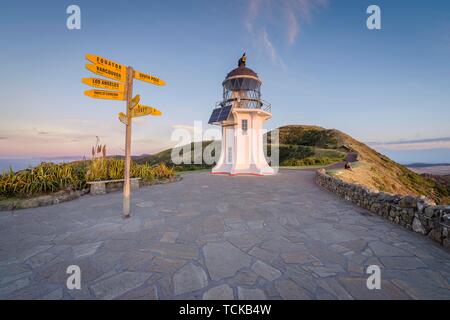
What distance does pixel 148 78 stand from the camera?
16.9ft

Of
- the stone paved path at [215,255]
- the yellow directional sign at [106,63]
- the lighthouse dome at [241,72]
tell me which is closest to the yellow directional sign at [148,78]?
the yellow directional sign at [106,63]

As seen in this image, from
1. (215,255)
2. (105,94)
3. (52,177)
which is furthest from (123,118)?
(52,177)

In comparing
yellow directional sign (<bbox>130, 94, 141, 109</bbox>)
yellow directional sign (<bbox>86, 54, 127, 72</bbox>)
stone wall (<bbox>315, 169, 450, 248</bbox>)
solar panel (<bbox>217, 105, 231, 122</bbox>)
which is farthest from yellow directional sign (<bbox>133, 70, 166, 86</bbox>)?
solar panel (<bbox>217, 105, 231, 122</bbox>)

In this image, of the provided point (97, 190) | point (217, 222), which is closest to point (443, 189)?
point (217, 222)

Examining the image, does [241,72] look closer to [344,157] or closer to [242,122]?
[242,122]

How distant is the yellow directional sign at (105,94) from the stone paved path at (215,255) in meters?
2.90

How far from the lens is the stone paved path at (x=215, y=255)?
7.64 feet

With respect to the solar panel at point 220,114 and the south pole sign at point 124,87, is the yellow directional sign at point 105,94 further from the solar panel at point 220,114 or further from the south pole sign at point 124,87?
the solar panel at point 220,114

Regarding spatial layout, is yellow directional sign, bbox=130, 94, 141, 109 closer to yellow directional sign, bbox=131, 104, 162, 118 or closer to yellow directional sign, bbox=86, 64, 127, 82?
yellow directional sign, bbox=131, 104, 162, 118

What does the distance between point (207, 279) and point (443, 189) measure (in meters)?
51.2

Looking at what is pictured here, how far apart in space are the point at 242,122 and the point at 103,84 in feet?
40.6

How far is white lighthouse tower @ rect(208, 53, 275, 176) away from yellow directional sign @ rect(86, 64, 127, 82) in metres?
10.9

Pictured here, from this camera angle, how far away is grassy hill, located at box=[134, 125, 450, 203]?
2316 centimetres
